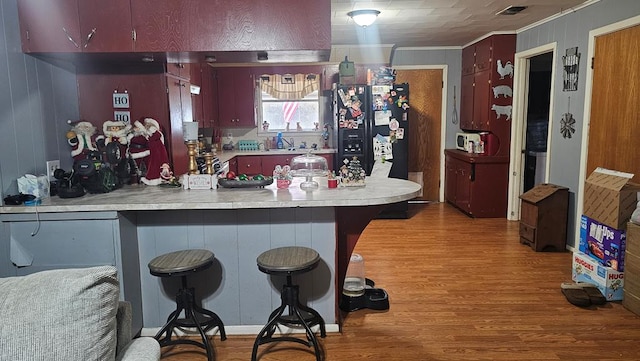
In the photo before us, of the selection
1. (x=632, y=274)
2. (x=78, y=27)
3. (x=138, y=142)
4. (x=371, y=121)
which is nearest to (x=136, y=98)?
(x=138, y=142)

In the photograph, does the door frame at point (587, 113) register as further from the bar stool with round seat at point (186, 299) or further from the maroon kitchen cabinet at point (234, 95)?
the maroon kitchen cabinet at point (234, 95)

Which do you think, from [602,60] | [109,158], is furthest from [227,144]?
[602,60]

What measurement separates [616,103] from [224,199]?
3150 millimetres

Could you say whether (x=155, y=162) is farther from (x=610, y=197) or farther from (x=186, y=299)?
(x=610, y=197)

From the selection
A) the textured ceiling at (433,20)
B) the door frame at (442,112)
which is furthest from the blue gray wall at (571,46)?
the door frame at (442,112)

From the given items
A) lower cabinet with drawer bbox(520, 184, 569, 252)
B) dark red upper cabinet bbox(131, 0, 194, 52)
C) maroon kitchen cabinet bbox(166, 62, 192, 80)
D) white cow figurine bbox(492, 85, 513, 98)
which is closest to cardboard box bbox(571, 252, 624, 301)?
lower cabinet with drawer bbox(520, 184, 569, 252)

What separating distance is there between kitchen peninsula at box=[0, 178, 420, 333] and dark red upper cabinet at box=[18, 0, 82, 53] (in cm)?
90

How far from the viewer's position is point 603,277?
10.4 feet

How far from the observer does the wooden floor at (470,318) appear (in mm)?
2555

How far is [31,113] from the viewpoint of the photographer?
2629 millimetres

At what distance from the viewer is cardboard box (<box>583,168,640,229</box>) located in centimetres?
312

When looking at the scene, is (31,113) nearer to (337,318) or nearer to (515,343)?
(337,318)

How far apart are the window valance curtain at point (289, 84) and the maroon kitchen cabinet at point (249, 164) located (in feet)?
3.42

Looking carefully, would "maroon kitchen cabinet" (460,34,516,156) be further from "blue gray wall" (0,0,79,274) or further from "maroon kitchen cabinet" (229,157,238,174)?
"blue gray wall" (0,0,79,274)
